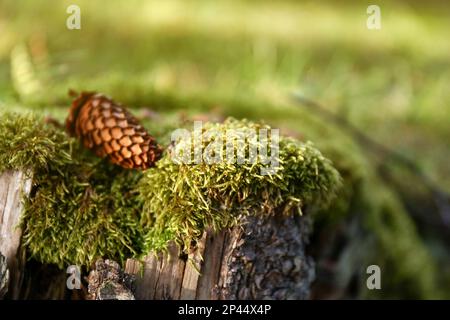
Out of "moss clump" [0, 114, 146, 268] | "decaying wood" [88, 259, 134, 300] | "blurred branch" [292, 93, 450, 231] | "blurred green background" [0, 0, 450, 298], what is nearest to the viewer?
"decaying wood" [88, 259, 134, 300]

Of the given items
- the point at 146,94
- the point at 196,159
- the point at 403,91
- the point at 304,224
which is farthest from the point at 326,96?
the point at 196,159

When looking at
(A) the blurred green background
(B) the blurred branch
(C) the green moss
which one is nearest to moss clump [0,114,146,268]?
(C) the green moss

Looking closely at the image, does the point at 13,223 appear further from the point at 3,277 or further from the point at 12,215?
the point at 3,277

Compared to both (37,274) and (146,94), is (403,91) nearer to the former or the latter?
(146,94)

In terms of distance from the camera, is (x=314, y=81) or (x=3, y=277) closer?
(x=3, y=277)

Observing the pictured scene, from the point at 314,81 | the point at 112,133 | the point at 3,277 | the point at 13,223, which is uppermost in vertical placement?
the point at 314,81

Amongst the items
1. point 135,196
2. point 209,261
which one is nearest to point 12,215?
point 135,196

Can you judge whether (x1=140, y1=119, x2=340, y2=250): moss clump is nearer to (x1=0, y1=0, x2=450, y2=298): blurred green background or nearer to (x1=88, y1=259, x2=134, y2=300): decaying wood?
(x1=88, y1=259, x2=134, y2=300): decaying wood
